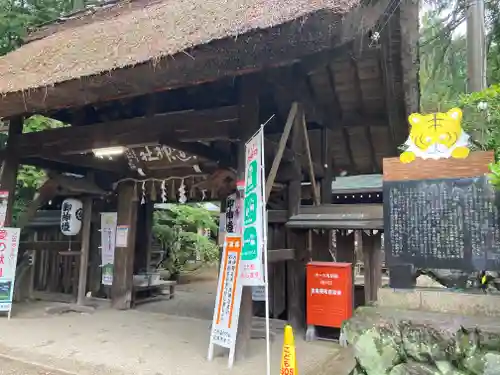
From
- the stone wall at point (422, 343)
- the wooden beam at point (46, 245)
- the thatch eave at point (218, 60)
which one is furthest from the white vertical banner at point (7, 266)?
the stone wall at point (422, 343)

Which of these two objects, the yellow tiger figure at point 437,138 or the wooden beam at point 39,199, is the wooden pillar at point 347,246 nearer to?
the yellow tiger figure at point 437,138

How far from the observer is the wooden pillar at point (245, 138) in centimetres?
461

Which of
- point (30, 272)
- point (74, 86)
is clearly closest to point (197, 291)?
point (30, 272)

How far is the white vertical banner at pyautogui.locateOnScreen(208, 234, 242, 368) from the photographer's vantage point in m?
4.44

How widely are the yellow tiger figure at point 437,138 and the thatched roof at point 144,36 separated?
3.75 ft

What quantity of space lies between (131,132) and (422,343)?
14.3 feet

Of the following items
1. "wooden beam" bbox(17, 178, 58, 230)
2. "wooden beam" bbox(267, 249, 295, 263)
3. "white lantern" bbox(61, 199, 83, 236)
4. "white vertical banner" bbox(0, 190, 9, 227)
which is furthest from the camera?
"white lantern" bbox(61, 199, 83, 236)

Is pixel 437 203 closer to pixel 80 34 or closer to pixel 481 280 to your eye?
pixel 481 280

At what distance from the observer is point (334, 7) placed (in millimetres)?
3363

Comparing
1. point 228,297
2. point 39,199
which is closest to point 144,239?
point 39,199

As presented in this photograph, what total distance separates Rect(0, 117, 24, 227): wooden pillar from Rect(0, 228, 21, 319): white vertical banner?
25 cm

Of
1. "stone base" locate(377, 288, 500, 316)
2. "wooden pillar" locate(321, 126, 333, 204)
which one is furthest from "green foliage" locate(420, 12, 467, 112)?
"stone base" locate(377, 288, 500, 316)

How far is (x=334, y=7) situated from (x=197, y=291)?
896 centimetres

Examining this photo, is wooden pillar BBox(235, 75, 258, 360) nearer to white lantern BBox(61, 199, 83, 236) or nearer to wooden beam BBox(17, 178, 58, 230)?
wooden beam BBox(17, 178, 58, 230)
